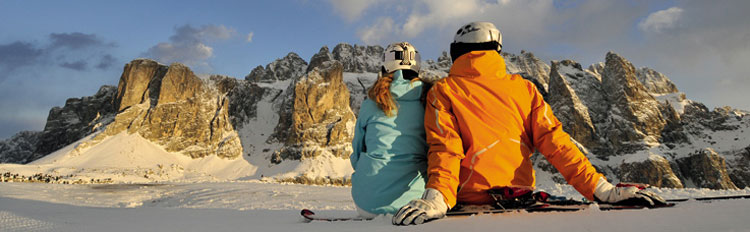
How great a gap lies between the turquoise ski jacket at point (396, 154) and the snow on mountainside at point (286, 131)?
1976 inches

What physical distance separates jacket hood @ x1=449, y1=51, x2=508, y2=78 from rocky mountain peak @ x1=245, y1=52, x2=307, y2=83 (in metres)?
98.2

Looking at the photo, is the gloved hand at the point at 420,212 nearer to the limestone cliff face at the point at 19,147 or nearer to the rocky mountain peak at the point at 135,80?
the rocky mountain peak at the point at 135,80

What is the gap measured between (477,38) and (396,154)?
1.30 metres

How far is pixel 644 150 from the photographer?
74625mm

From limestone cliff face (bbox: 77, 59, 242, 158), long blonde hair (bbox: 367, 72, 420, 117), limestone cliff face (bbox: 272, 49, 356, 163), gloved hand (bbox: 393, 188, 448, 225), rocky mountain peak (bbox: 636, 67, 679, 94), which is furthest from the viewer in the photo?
rocky mountain peak (bbox: 636, 67, 679, 94)

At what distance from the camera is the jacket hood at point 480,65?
3.33 meters

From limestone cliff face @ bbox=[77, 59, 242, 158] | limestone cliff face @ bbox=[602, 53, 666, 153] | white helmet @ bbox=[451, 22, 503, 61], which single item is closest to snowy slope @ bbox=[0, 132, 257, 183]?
limestone cliff face @ bbox=[77, 59, 242, 158]

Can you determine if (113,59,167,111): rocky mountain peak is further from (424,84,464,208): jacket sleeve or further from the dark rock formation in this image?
(424,84,464,208): jacket sleeve

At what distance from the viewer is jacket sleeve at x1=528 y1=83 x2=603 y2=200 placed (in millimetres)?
2900

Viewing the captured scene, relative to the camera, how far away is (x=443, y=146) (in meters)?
3.01

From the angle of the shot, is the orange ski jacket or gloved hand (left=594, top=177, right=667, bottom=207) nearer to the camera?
gloved hand (left=594, top=177, right=667, bottom=207)

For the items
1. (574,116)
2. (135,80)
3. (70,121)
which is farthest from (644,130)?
(70,121)

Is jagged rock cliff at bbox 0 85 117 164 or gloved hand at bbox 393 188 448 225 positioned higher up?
jagged rock cliff at bbox 0 85 117 164

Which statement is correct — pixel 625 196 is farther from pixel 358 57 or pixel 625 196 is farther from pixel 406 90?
pixel 358 57
